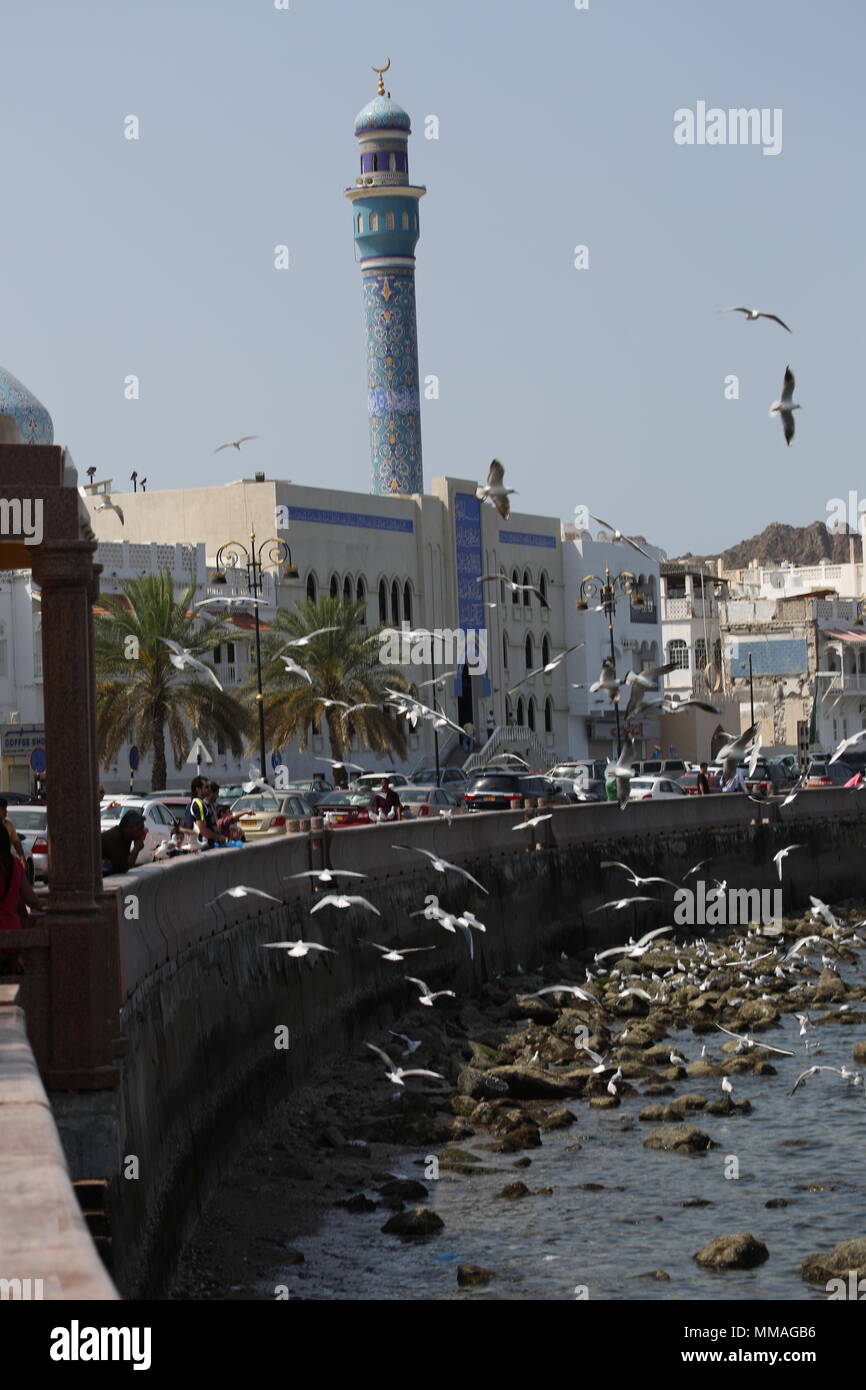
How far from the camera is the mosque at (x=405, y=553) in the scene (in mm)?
69375

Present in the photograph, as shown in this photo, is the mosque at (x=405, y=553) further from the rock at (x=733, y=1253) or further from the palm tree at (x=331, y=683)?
the rock at (x=733, y=1253)

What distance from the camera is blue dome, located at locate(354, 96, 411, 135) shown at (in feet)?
289

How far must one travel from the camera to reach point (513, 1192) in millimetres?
19500

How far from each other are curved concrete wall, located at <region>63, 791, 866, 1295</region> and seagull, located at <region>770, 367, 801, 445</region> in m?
6.65

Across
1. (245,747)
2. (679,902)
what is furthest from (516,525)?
(679,902)

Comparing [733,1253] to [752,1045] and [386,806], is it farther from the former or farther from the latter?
[386,806]

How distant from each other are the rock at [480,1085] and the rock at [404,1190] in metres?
3.97

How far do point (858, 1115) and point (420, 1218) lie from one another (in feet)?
25.0

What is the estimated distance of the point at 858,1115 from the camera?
24.1 m

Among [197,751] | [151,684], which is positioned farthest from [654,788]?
[151,684]

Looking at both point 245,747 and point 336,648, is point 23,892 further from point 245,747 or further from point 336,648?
point 245,747

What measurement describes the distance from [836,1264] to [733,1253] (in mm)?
833

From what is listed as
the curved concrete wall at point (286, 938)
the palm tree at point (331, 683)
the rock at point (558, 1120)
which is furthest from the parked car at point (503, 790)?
the rock at point (558, 1120)

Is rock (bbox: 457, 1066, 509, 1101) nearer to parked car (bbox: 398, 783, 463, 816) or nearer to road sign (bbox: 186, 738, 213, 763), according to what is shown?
road sign (bbox: 186, 738, 213, 763)
